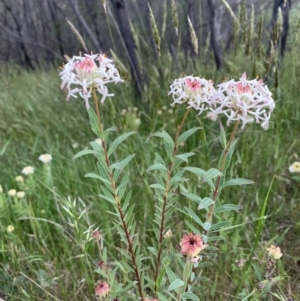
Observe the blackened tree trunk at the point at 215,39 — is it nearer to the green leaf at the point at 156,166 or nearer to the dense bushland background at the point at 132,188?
the dense bushland background at the point at 132,188

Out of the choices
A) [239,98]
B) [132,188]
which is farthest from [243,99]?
[132,188]

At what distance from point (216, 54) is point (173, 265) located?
2480mm

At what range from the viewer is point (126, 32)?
305 centimetres

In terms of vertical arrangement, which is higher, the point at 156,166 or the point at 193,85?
the point at 193,85

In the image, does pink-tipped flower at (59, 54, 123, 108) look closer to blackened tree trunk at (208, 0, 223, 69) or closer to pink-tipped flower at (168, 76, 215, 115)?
pink-tipped flower at (168, 76, 215, 115)

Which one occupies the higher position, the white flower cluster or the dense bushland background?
the white flower cluster

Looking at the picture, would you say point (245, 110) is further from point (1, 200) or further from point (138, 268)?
point (1, 200)

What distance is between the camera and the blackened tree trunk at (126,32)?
2965 millimetres

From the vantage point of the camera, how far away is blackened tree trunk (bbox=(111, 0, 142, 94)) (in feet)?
9.73

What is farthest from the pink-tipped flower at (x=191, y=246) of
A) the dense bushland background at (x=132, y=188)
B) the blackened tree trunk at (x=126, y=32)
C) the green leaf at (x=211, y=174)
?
the blackened tree trunk at (x=126, y=32)

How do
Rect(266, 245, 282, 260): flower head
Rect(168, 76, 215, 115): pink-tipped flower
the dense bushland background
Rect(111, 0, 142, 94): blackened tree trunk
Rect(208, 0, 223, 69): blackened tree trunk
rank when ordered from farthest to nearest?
1. Rect(208, 0, 223, 69): blackened tree trunk
2. Rect(111, 0, 142, 94): blackened tree trunk
3. the dense bushland background
4. Rect(266, 245, 282, 260): flower head
5. Rect(168, 76, 215, 115): pink-tipped flower

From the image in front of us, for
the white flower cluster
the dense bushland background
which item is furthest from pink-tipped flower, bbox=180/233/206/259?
the dense bushland background

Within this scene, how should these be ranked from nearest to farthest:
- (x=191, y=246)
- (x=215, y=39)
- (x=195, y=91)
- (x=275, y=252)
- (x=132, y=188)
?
(x=191, y=246), (x=195, y=91), (x=275, y=252), (x=132, y=188), (x=215, y=39)

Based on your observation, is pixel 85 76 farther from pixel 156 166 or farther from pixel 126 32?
pixel 126 32
